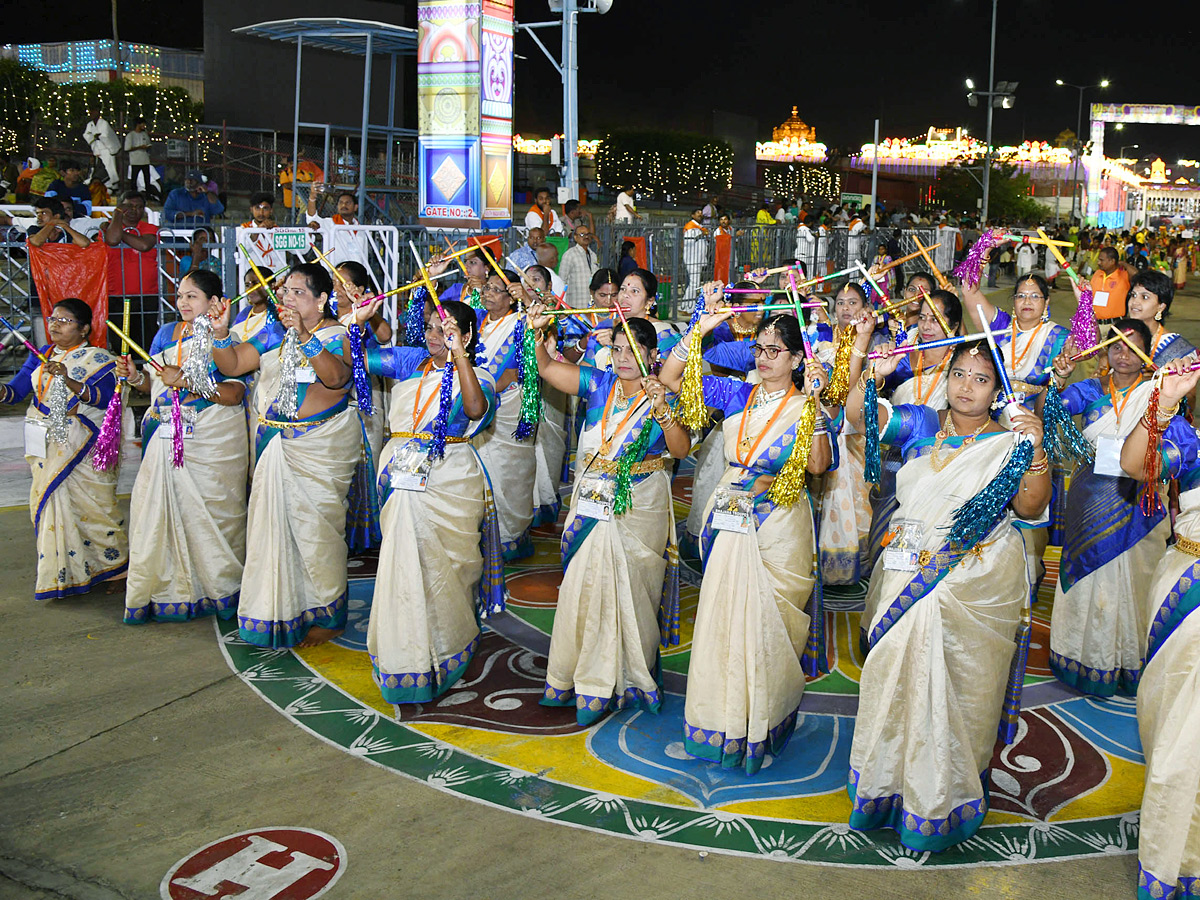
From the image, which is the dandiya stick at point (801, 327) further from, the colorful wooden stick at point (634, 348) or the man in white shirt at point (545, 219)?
the man in white shirt at point (545, 219)

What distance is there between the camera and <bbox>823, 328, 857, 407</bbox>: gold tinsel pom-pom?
4173 mm

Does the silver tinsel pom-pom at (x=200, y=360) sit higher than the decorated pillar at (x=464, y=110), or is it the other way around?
the decorated pillar at (x=464, y=110)

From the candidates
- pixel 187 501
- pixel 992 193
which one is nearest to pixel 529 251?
pixel 187 501

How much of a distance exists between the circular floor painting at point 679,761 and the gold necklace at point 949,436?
4.14ft

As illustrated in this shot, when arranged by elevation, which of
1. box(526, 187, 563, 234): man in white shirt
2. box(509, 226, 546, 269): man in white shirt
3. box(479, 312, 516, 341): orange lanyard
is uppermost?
box(526, 187, 563, 234): man in white shirt

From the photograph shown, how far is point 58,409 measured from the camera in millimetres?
5680

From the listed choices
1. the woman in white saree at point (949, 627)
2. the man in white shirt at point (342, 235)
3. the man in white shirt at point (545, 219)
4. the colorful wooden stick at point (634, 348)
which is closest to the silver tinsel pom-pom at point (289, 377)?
the colorful wooden stick at point (634, 348)

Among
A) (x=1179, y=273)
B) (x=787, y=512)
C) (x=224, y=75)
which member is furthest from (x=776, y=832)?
(x=1179, y=273)

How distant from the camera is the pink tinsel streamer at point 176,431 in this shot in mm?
5387

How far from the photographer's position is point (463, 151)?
1066cm

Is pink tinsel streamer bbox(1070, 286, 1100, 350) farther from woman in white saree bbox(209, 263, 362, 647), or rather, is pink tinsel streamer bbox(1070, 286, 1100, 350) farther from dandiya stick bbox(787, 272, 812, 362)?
woman in white saree bbox(209, 263, 362, 647)

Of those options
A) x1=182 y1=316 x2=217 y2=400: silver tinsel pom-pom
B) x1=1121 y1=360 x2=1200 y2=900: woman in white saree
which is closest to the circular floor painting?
x1=1121 y1=360 x2=1200 y2=900: woman in white saree

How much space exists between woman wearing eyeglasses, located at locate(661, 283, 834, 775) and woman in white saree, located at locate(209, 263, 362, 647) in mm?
2008

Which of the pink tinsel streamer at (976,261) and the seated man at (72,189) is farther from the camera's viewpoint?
the seated man at (72,189)
